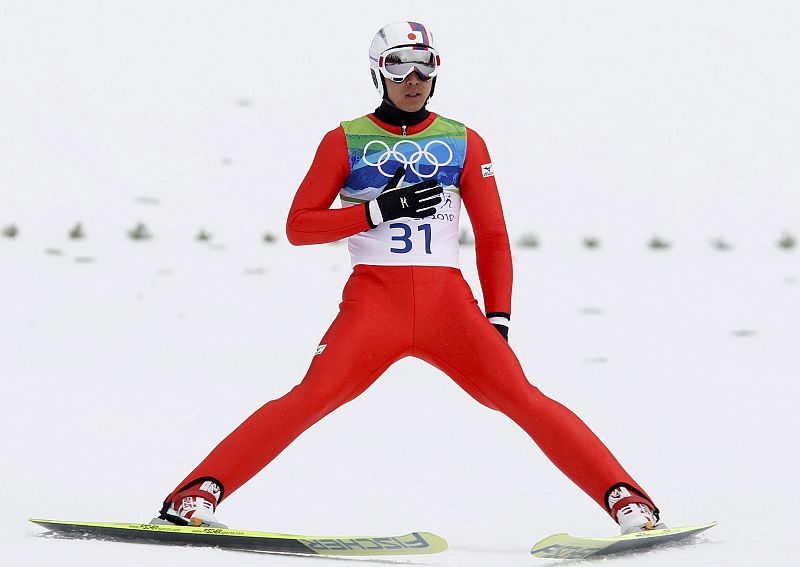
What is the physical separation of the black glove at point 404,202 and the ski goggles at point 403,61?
57 cm

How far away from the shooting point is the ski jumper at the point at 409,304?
19.5 ft

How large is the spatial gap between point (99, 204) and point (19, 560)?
11.4m

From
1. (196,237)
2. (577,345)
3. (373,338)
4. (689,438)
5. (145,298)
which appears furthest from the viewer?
(196,237)

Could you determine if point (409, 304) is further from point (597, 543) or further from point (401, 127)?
point (597, 543)

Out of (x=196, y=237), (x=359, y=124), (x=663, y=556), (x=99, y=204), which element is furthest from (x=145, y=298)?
(x=663, y=556)

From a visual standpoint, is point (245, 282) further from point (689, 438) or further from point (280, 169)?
point (689, 438)

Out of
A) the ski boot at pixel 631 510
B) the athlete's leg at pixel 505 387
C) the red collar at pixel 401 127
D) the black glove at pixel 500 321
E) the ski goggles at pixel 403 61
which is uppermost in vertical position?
the ski goggles at pixel 403 61

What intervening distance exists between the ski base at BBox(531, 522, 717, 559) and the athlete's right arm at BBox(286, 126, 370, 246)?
163cm

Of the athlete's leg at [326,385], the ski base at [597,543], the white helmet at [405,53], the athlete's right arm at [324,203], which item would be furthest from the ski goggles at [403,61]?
the ski base at [597,543]

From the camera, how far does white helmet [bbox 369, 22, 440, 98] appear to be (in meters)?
6.25

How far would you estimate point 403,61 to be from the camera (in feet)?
20.5

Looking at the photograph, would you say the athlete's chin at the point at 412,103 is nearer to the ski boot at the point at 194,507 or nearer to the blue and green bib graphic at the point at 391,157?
the blue and green bib graphic at the point at 391,157

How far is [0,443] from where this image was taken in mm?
8562

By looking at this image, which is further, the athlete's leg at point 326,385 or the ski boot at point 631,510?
the athlete's leg at point 326,385
